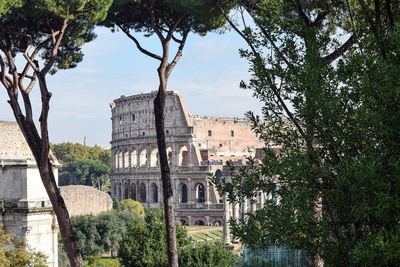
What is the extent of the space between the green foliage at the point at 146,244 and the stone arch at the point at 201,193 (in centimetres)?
A: 2412

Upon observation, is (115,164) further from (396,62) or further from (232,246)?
(396,62)

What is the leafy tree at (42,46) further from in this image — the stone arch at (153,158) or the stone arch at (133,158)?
the stone arch at (133,158)

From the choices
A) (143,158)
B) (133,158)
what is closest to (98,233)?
(143,158)

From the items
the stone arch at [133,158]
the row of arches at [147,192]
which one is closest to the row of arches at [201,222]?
the row of arches at [147,192]

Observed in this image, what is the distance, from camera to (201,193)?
3841 cm

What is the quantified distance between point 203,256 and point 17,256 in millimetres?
4344

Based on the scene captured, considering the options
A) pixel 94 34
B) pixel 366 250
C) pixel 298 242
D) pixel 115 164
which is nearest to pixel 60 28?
pixel 94 34

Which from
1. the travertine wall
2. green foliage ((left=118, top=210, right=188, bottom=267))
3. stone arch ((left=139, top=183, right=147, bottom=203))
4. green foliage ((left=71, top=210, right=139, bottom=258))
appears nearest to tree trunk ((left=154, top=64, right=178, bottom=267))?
green foliage ((left=118, top=210, right=188, bottom=267))

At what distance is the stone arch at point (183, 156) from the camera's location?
126 ft

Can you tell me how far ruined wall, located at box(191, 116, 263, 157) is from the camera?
41.7 meters

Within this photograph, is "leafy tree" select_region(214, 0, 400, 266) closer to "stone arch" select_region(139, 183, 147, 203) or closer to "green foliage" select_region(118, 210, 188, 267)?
"green foliage" select_region(118, 210, 188, 267)

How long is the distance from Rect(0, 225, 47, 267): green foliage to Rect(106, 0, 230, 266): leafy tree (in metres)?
2.58

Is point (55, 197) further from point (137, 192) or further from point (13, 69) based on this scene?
point (137, 192)

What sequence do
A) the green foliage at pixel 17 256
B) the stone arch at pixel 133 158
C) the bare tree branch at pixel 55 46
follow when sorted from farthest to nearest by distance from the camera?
the stone arch at pixel 133 158 → the green foliage at pixel 17 256 → the bare tree branch at pixel 55 46
